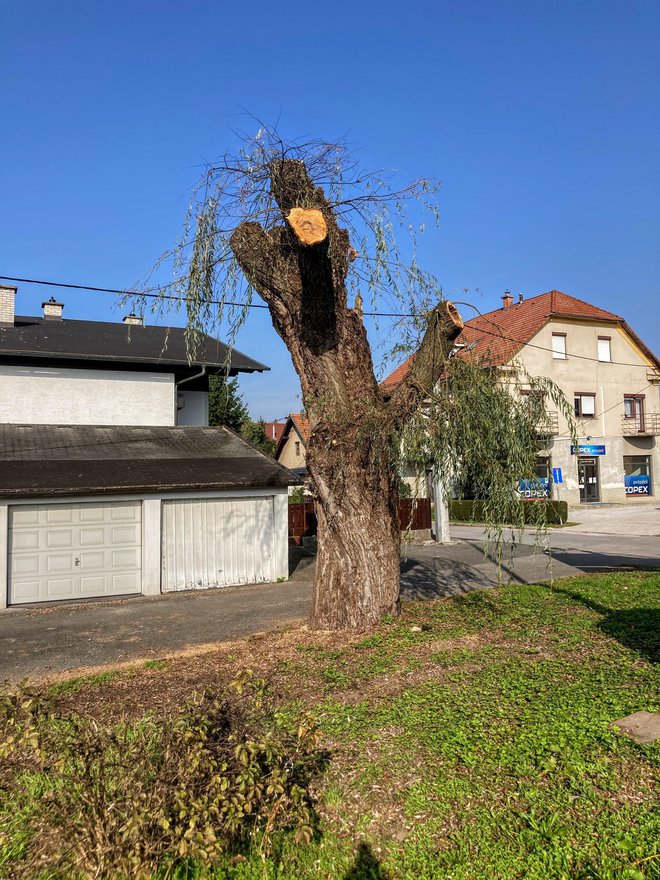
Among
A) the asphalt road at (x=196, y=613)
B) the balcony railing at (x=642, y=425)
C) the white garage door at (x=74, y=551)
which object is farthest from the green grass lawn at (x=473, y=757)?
the balcony railing at (x=642, y=425)

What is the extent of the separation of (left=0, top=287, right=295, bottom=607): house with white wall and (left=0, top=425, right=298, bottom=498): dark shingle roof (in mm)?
28

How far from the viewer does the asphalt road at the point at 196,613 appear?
825 centimetres

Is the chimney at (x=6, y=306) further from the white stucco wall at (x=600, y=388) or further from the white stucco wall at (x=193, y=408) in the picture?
the white stucco wall at (x=600, y=388)

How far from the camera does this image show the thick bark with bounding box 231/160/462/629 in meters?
7.85

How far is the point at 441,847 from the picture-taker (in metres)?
3.30

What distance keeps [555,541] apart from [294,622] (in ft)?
45.9

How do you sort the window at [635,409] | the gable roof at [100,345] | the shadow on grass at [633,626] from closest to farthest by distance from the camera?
the shadow on grass at [633,626]
the gable roof at [100,345]
the window at [635,409]

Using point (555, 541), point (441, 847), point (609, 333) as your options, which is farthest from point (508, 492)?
point (609, 333)

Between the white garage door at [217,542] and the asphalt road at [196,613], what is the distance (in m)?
0.54

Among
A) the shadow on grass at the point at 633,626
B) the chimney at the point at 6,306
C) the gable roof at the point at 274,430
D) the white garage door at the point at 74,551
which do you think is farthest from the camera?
A: the gable roof at the point at 274,430

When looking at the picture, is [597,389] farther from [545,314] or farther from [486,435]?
[486,435]

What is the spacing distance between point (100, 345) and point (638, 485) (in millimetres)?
31323

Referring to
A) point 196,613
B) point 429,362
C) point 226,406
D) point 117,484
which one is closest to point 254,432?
point 226,406

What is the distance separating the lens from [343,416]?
7848 millimetres
